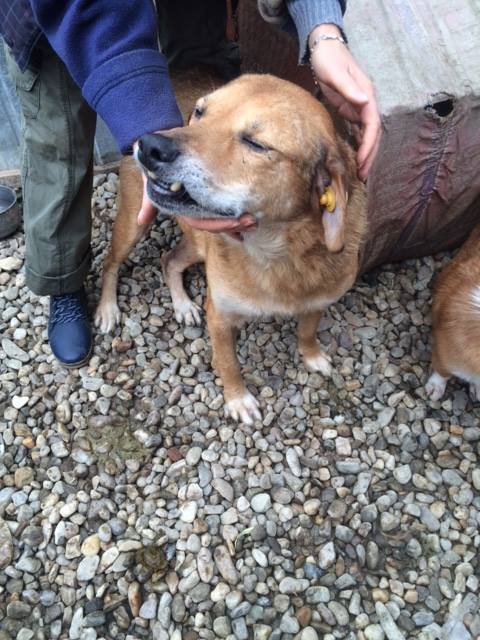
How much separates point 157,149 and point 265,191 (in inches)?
18.6

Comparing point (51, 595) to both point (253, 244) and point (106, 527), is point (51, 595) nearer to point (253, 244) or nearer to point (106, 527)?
point (106, 527)

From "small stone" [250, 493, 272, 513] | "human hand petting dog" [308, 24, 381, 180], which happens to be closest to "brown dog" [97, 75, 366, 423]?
"human hand petting dog" [308, 24, 381, 180]

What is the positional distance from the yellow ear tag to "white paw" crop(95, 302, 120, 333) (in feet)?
6.66

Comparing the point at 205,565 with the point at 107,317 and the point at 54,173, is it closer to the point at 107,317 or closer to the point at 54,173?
the point at 107,317

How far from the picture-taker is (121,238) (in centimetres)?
388

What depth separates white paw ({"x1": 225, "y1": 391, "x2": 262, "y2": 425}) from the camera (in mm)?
3605

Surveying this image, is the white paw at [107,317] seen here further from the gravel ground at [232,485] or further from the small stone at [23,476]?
the small stone at [23,476]

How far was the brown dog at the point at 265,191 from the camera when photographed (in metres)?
2.21

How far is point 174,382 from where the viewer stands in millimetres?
3762

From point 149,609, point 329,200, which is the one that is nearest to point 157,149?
point 329,200

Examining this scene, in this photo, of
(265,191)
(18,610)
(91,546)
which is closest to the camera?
(265,191)

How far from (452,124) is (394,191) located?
1.59 feet

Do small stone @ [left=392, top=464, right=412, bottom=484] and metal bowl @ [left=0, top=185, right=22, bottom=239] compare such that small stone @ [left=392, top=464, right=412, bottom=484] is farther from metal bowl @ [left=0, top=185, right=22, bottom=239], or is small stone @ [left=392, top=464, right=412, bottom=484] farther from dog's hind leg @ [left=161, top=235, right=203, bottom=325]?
metal bowl @ [left=0, top=185, right=22, bottom=239]

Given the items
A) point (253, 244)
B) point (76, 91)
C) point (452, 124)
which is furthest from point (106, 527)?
point (452, 124)
